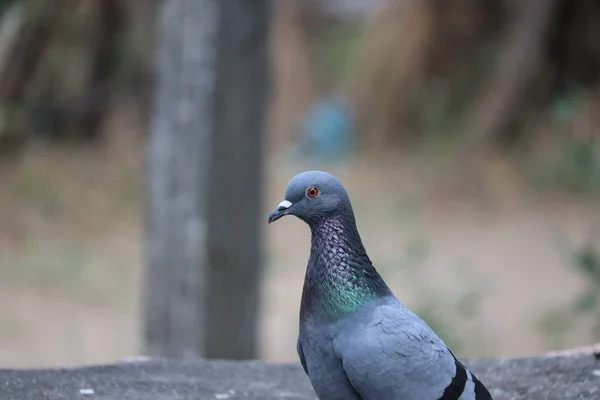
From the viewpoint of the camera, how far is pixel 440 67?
1048 cm

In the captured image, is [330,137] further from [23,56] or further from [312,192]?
[312,192]

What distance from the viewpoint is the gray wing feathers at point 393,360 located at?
94.5 inches

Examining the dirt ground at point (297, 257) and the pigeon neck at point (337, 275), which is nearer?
the pigeon neck at point (337, 275)

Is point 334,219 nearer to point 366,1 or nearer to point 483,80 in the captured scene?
point 483,80

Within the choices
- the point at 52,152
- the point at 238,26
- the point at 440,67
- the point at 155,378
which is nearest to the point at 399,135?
the point at 440,67

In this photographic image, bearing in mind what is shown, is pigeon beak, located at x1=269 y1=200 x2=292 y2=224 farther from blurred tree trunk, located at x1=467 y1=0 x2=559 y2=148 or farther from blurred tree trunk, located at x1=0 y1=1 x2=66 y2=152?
blurred tree trunk, located at x1=467 y1=0 x2=559 y2=148

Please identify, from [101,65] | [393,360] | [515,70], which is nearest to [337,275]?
[393,360]

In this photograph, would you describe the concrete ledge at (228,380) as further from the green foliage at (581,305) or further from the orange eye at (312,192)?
the green foliage at (581,305)

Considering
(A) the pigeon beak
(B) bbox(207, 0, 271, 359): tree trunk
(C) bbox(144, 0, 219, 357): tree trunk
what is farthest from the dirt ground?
(A) the pigeon beak

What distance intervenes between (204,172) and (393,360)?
1.76 metres

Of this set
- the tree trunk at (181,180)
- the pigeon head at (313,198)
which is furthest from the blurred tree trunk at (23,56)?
the pigeon head at (313,198)

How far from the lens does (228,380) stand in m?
3.27

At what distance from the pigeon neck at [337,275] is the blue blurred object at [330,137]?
8.59m

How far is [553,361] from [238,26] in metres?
1.90
